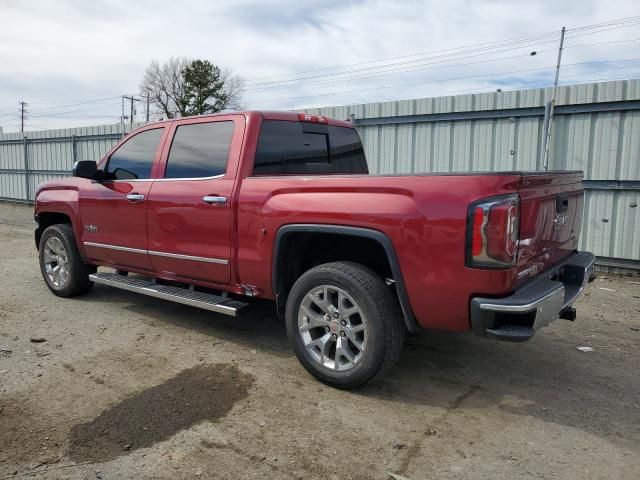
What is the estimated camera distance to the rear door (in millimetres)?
4172

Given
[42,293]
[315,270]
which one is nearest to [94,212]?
[42,293]

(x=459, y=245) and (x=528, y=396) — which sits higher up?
(x=459, y=245)

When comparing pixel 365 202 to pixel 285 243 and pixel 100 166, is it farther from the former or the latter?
pixel 100 166

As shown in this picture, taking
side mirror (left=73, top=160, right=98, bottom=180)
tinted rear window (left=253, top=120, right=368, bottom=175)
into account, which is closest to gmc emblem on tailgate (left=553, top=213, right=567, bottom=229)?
tinted rear window (left=253, top=120, right=368, bottom=175)

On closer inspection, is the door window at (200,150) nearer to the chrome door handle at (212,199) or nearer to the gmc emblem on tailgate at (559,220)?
the chrome door handle at (212,199)

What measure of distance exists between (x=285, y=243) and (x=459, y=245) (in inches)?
53.7

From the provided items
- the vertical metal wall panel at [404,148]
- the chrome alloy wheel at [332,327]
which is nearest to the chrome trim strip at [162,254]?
the chrome alloy wheel at [332,327]

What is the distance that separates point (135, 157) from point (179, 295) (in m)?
1.52

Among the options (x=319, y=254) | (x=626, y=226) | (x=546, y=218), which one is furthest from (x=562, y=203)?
(x=626, y=226)

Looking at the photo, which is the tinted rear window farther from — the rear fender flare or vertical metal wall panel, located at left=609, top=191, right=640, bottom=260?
vertical metal wall panel, located at left=609, top=191, right=640, bottom=260

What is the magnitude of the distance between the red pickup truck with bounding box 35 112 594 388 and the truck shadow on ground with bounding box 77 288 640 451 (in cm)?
44

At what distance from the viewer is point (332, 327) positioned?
3.59m

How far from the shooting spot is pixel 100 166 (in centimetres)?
540

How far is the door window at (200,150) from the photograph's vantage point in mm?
4307
